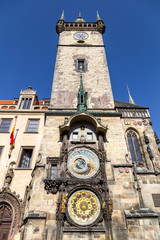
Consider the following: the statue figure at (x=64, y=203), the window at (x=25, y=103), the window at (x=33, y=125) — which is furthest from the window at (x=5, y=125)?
the statue figure at (x=64, y=203)

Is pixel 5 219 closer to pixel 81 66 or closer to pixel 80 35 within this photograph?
pixel 81 66

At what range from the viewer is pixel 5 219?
31.6ft

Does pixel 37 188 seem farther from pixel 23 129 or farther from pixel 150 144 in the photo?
pixel 150 144

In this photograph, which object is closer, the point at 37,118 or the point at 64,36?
the point at 37,118

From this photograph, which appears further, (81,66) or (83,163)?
(81,66)

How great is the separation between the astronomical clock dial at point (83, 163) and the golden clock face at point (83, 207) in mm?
941

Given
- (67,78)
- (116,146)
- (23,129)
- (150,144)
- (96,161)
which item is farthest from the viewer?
(67,78)

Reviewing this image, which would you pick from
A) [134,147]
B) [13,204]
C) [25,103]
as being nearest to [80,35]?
[25,103]

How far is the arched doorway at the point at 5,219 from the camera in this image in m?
9.19

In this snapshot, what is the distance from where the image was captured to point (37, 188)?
29.1 feet

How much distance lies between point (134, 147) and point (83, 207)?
6063mm

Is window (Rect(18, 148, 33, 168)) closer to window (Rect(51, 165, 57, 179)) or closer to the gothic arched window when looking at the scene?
window (Rect(51, 165, 57, 179))

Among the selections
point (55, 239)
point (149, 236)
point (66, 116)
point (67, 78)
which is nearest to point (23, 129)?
point (66, 116)

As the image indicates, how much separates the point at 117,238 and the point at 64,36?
20.1 meters
